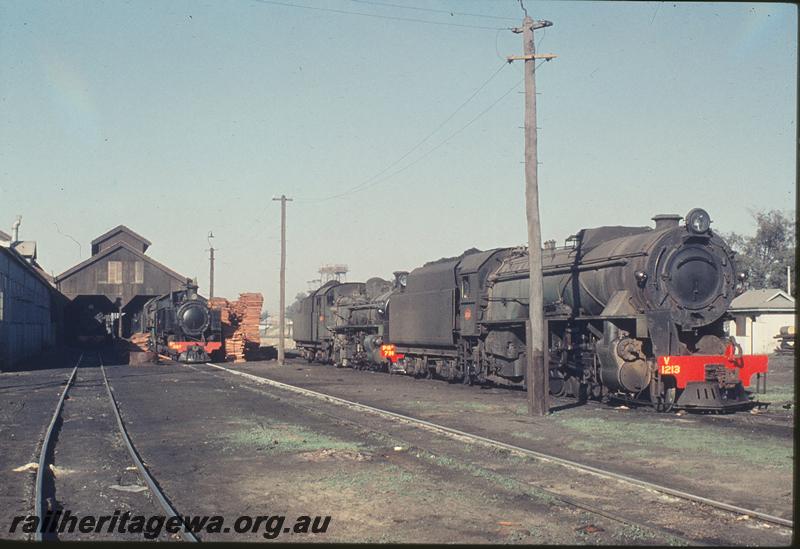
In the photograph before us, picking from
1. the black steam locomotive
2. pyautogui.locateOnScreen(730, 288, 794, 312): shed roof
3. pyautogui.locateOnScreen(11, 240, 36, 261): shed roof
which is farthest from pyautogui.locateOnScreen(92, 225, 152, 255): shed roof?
pyautogui.locateOnScreen(730, 288, 794, 312): shed roof

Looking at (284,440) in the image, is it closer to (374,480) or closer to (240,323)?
(374,480)

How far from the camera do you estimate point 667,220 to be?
1617 centimetres

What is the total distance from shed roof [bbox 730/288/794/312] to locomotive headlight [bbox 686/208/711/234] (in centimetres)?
2824

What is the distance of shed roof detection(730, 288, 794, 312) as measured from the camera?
4250cm

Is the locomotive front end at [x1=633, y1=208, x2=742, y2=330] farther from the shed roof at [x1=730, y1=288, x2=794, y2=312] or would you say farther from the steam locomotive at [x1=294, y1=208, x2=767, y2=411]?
the shed roof at [x1=730, y1=288, x2=794, y2=312]

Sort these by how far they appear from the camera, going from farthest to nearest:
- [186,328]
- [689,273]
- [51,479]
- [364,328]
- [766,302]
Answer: [766,302]
[186,328]
[364,328]
[689,273]
[51,479]

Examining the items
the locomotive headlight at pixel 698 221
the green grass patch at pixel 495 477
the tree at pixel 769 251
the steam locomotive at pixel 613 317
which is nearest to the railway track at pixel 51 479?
the green grass patch at pixel 495 477

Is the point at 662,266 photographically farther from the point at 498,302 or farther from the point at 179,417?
the point at 179,417

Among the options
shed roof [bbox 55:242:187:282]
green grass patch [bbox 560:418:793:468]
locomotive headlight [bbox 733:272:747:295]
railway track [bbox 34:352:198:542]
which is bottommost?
railway track [bbox 34:352:198:542]

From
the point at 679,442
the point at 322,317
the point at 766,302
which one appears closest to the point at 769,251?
the point at 766,302

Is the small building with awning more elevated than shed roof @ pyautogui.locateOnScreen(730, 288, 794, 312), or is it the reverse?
shed roof @ pyautogui.locateOnScreen(730, 288, 794, 312)

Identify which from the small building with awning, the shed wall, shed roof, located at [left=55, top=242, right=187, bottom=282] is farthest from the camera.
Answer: shed roof, located at [left=55, top=242, right=187, bottom=282]

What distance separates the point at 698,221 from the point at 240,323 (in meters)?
31.2

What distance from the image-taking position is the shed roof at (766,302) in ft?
139
